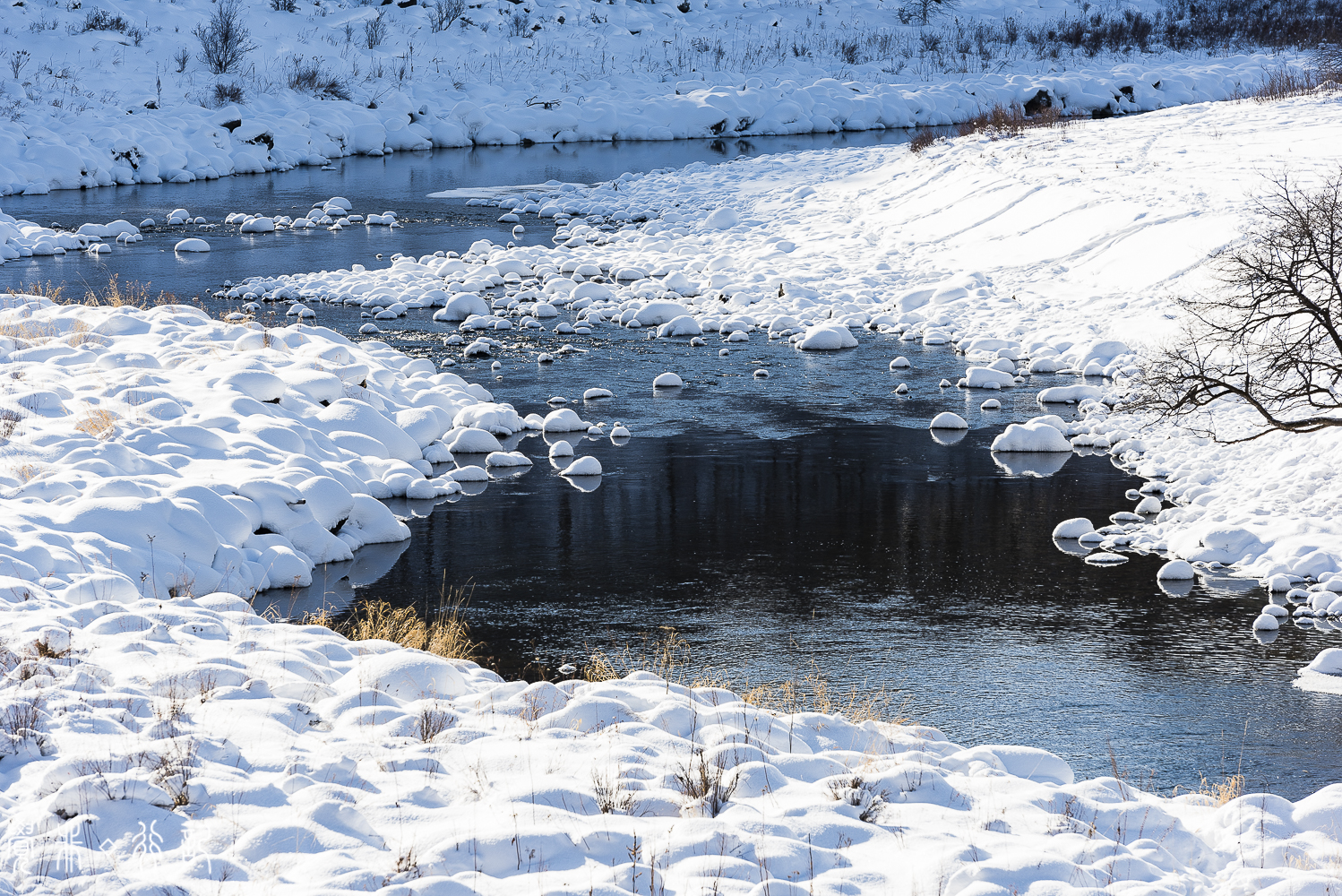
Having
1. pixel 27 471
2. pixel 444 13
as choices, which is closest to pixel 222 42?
pixel 444 13

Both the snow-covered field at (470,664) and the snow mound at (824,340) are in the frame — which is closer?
the snow-covered field at (470,664)

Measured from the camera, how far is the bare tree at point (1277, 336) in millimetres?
10000

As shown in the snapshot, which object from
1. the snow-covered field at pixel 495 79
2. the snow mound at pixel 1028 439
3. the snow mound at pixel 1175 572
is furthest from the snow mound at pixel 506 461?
the snow-covered field at pixel 495 79

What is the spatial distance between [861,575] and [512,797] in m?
5.26

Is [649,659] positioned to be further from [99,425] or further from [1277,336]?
[1277,336]

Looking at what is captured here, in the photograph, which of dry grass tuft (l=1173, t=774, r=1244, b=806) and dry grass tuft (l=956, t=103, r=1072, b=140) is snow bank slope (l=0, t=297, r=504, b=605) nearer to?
dry grass tuft (l=1173, t=774, r=1244, b=806)

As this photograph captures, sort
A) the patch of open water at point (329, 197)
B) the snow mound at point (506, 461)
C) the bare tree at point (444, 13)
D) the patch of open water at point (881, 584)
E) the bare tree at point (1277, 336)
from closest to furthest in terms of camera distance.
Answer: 1. the patch of open water at point (881, 584)
2. the bare tree at point (1277, 336)
3. the snow mound at point (506, 461)
4. the patch of open water at point (329, 197)
5. the bare tree at point (444, 13)

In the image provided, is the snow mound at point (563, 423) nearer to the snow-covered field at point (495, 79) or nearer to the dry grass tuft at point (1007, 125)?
the dry grass tuft at point (1007, 125)

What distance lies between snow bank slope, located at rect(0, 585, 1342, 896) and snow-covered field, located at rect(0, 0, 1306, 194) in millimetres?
30362

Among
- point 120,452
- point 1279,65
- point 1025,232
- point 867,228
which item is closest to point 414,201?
point 867,228

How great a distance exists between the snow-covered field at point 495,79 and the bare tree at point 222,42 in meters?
0.39

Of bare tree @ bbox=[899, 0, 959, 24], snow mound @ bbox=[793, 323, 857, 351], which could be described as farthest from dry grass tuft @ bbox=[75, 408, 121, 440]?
bare tree @ bbox=[899, 0, 959, 24]

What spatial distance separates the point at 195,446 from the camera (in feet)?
36.7

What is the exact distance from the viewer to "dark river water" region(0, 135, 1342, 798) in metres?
7.58
